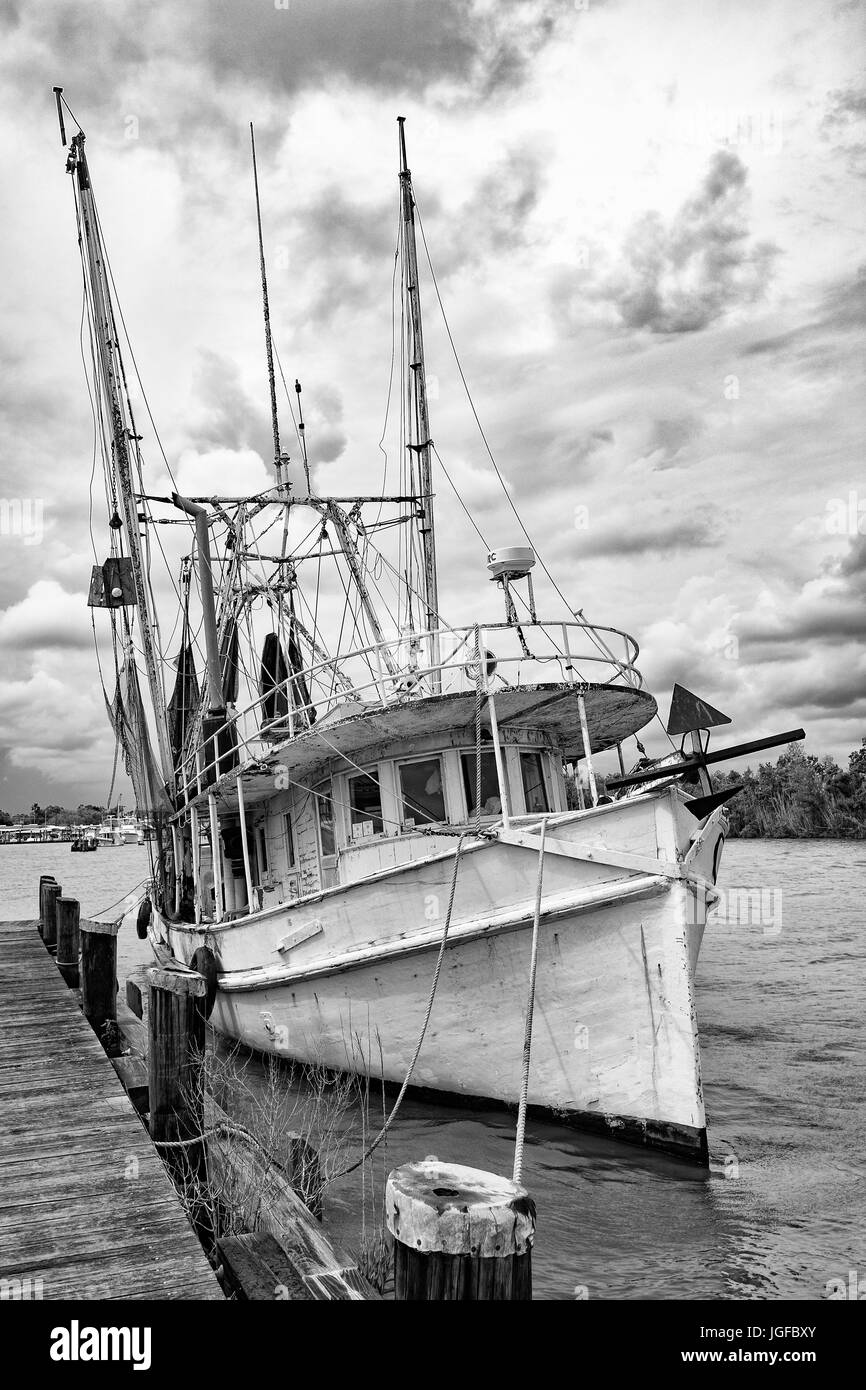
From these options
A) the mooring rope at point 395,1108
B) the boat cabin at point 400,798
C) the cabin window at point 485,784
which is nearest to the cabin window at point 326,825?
the boat cabin at point 400,798

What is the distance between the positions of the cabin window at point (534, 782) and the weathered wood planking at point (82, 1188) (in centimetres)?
552

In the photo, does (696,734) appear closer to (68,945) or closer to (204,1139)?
(204,1139)

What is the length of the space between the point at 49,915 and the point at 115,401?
33.3ft

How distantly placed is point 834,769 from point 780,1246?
60.6 m

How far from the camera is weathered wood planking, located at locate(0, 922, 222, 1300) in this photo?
A: 162 inches

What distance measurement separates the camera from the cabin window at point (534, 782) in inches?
428

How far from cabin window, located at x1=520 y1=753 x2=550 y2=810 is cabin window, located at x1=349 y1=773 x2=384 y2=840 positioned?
71.8 inches

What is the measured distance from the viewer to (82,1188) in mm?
4992

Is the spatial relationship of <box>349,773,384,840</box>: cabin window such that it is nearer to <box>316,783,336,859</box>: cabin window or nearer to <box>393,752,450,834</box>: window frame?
<box>393,752,450,834</box>: window frame

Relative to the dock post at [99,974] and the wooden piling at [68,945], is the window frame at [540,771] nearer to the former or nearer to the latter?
the dock post at [99,974]

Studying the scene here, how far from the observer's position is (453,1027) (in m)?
8.73

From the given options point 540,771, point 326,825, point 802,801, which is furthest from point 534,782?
point 802,801
